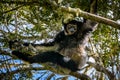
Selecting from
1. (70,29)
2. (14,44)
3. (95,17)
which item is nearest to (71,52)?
(70,29)

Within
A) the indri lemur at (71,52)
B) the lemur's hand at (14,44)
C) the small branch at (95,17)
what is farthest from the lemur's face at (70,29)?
the small branch at (95,17)

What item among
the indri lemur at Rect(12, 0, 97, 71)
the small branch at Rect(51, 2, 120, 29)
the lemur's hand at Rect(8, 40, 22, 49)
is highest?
the small branch at Rect(51, 2, 120, 29)

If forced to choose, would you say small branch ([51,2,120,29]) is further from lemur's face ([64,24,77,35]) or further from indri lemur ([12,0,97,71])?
lemur's face ([64,24,77,35])

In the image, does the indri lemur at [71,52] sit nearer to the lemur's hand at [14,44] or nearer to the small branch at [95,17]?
the lemur's hand at [14,44]

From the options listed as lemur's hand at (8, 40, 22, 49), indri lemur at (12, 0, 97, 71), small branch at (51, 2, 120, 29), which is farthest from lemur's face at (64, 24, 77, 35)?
small branch at (51, 2, 120, 29)

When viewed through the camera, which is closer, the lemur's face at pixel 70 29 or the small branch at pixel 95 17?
the small branch at pixel 95 17

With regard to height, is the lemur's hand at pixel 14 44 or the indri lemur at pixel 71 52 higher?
the lemur's hand at pixel 14 44

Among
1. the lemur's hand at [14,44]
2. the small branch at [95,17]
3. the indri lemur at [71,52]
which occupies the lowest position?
the indri lemur at [71,52]

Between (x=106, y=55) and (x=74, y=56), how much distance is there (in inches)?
28.1

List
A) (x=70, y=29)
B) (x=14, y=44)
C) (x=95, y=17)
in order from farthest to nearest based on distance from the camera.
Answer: (x=70, y=29), (x=14, y=44), (x=95, y=17)

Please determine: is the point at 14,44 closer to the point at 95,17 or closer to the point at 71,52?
the point at 71,52

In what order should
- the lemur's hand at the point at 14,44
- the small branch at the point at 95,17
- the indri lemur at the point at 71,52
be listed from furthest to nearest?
1. the indri lemur at the point at 71,52
2. the lemur's hand at the point at 14,44
3. the small branch at the point at 95,17

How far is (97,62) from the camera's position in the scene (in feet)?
18.5

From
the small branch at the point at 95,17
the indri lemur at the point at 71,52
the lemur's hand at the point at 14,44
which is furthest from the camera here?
the indri lemur at the point at 71,52
